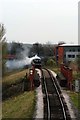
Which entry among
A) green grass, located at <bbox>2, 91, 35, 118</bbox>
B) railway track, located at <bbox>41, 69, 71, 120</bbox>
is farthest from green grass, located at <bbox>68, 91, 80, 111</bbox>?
green grass, located at <bbox>2, 91, 35, 118</bbox>

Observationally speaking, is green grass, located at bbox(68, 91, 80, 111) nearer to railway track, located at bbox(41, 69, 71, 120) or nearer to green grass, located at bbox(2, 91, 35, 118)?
railway track, located at bbox(41, 69, 71, 120)

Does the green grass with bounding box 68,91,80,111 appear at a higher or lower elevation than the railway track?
lower

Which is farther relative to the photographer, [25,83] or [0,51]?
[0,51]

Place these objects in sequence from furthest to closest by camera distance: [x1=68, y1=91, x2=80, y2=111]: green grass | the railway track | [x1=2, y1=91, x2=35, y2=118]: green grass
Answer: [x1=68, y1=91, x2=80, y2=111]: green grass → [x1=2, y1=91, x2=35, y2=118]: green grass → the railway track

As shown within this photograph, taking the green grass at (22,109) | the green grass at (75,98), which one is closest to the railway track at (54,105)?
the green grass at (75,98)

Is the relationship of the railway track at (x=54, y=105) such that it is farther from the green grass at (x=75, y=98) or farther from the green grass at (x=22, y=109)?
the green grass at (x=22, y=109)

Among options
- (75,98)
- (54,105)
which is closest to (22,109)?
(54,105)

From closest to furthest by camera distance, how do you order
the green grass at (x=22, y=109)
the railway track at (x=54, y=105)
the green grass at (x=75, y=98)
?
1. the railway track at (x=54, y=105)
2. the green grass at (x=22, y=109)
3. the green grass at (x=75, y=98)

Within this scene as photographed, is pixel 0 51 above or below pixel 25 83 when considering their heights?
above

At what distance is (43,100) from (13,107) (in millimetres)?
2005

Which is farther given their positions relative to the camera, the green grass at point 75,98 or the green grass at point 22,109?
the green grass at point 75,98

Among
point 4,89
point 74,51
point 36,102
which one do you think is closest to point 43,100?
point 36,102

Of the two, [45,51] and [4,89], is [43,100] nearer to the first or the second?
[4,89]

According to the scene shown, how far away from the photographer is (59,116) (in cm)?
1584
